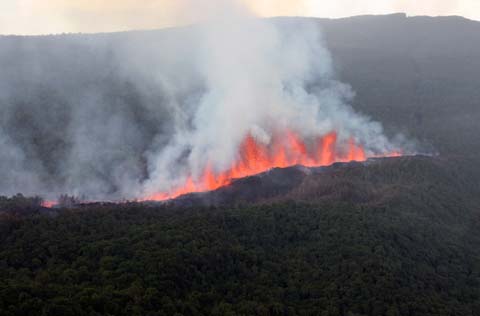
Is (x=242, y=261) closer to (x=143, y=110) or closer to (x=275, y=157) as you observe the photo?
(x=275, y=157)

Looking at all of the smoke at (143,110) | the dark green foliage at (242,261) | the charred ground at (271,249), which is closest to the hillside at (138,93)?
the smoke at (143,110)

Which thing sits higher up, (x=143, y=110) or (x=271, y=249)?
(x=143, y=110)

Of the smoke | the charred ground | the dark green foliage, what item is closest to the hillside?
the smoke

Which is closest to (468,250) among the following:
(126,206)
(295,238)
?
(295,238)

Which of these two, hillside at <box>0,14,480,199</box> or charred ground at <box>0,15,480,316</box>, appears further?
hillside at <box>0,14,480,199</box>

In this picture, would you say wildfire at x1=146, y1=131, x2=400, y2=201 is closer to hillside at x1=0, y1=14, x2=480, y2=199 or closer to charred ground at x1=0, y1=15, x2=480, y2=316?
charred ground at x1=0, y1=15, x2=480, y2=316

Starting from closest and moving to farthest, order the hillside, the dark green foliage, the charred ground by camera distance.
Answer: the dark green foliage
the charred ground
the hillside

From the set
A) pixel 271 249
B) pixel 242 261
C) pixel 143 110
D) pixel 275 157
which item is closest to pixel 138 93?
pixel 143 110
